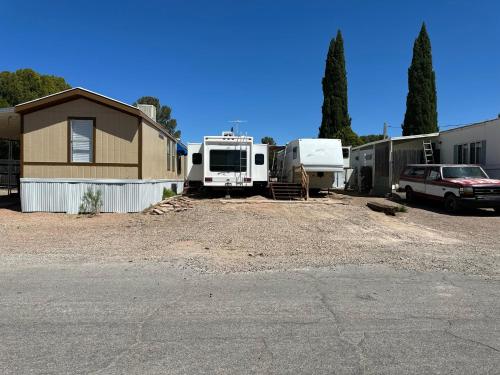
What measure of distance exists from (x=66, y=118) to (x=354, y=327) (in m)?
12.5

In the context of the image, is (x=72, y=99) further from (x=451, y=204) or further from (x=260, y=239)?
(x=451, y=204)

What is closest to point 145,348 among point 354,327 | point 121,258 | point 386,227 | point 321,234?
point 354,327

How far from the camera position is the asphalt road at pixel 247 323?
11.6 ft

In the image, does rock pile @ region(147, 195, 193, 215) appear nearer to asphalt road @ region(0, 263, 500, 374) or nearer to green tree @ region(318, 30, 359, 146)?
asphalt road @ region(0, 263, 500, 374)

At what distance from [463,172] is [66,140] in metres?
15.0

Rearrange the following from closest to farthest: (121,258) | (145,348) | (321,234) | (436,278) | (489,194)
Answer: (145,348) → (436,278) → (121,258) → (321,234) → (489,194)

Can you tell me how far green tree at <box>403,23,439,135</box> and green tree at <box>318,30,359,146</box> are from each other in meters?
5.26

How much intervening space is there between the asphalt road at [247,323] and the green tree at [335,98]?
32828 millimetres

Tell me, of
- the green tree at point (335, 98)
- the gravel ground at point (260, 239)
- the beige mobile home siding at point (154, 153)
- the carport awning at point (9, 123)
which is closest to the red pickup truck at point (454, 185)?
the gravel ground at point (260, 239)

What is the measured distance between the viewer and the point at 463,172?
16.7m

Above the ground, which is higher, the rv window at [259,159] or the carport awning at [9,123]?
the carport awning at [9,123]

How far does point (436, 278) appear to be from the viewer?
21.2ft

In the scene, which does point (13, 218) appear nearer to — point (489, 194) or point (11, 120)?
point (11, 120)

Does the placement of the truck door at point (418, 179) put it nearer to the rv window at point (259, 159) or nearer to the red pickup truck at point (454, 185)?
the red pickup truck at point (454, 185)
